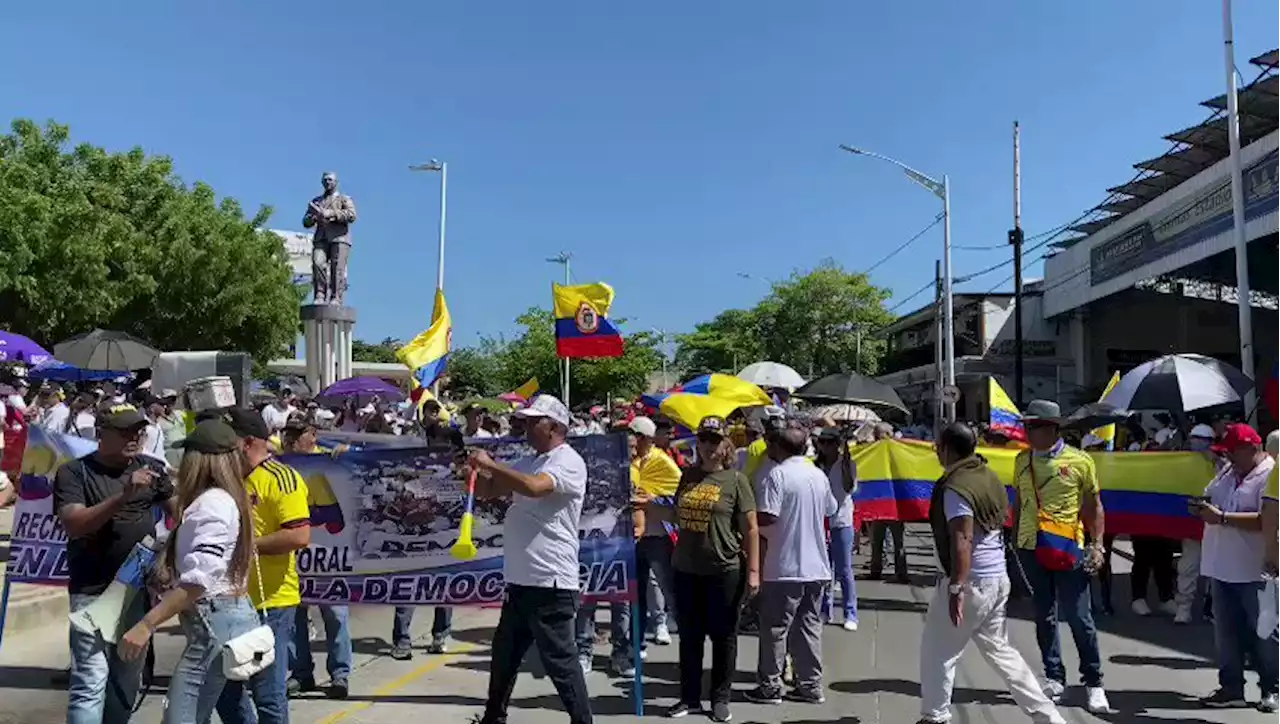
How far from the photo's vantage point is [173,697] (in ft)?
13.4

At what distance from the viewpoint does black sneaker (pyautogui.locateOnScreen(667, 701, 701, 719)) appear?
21.1ft

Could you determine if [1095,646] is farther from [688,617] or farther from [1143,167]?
[1143,167]

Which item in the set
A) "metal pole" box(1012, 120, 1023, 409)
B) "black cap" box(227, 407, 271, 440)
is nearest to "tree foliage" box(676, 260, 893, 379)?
"metal pole" box(1012, 120, 1023, 409)

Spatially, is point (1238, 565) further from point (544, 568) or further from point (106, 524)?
point (106, 524)

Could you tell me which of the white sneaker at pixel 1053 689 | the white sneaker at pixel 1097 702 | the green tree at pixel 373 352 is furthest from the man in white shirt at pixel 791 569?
the green tree at pixel 373 352

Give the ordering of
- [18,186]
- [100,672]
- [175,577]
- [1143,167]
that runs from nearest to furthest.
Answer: [175,577], [100,672], [18,186], [1143,167]

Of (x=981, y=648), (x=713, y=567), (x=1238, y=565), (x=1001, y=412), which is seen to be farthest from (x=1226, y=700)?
(x=1001, y=412)

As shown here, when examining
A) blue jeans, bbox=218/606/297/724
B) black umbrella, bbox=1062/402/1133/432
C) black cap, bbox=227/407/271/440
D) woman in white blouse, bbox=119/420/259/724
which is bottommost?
blue jeans, bbox=218/606/297/724

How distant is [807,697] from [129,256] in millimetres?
26861

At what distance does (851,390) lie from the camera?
1630cm

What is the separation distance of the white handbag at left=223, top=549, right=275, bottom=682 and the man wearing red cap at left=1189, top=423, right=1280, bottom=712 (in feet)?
18.5

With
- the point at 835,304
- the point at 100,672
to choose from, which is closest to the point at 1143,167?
the point at 835,304

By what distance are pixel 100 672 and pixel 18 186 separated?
25.1 m

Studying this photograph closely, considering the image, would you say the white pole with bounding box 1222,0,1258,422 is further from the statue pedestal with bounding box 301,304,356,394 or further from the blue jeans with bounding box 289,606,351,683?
the statue pedestal with bounding box 301,304,356,394
